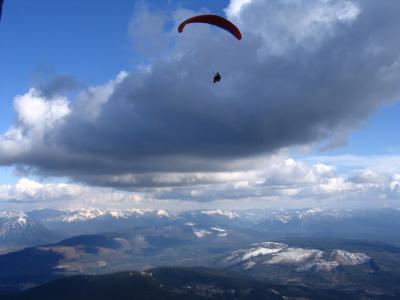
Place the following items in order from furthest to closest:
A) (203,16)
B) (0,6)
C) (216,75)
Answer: (216,75) → (203,16) → (0,6)

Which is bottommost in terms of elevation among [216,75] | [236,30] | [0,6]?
[0,6]

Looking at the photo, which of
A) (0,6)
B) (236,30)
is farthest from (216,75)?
(0,6)

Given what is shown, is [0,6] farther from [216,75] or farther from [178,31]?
[216,75]

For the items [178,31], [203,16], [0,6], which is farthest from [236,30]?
[0,6]

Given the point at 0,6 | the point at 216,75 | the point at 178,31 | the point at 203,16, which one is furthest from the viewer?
the point at 216,75

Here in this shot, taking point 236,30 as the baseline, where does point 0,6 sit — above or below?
below

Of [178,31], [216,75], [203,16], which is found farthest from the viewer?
[216,75]

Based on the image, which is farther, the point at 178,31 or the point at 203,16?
the point at 203,16

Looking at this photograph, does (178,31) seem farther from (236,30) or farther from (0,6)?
(0,6)

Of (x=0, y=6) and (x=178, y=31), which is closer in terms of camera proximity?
(x=0, y=6)
